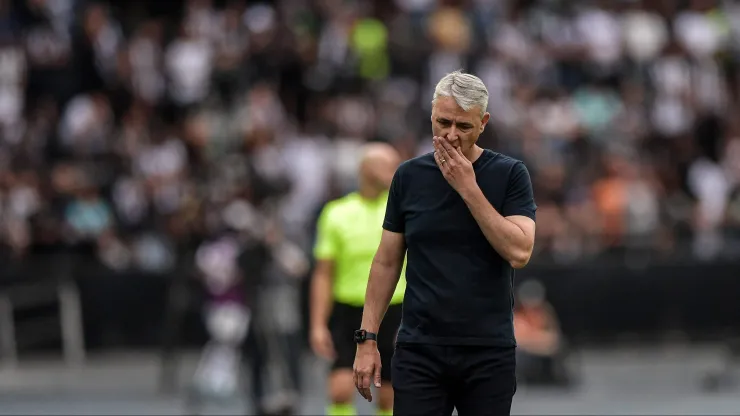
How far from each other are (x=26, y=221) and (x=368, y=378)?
44.8 ft

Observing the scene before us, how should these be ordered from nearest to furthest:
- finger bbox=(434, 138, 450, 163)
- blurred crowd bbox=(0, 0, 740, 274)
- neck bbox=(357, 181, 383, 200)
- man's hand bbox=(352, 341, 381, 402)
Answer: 1. finger bbox=(434, 138, 450, 163)
2. man's hand bbox=(352, 341, 381, 402)
3. neck bbox=(357, 181, 383, 200)
4. blurred crowd bbox=(0, 0, 740, 274)

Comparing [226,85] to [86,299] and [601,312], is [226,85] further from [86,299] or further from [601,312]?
[601,312]

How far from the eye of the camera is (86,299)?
1967 centimetres

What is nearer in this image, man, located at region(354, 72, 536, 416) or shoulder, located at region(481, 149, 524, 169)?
man, located at region(354, 72, 536, 416)

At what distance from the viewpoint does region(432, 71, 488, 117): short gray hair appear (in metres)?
6.49

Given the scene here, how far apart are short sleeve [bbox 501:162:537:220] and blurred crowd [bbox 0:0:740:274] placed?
12.1 meters

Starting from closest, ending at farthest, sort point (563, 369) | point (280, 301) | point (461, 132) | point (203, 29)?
point (461, 132), point (280, 301), point (563, 369), point (203, 29)

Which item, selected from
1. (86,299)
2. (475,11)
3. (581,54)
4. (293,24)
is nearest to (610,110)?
(581,54)

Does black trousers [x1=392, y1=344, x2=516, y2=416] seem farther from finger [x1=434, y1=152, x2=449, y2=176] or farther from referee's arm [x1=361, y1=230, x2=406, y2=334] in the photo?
finger [x1=434, y1=152, x2=449, y2=176]

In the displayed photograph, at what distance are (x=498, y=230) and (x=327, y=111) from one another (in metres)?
15.3

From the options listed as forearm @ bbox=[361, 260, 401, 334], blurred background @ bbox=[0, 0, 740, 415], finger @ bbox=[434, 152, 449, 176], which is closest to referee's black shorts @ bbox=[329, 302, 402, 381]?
forearm @ bbox=[361, 260, 401, 334]

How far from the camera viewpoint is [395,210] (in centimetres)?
682

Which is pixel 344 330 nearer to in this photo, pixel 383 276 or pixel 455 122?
pixel 383 276

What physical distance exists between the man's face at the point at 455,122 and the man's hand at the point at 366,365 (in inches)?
39.1
